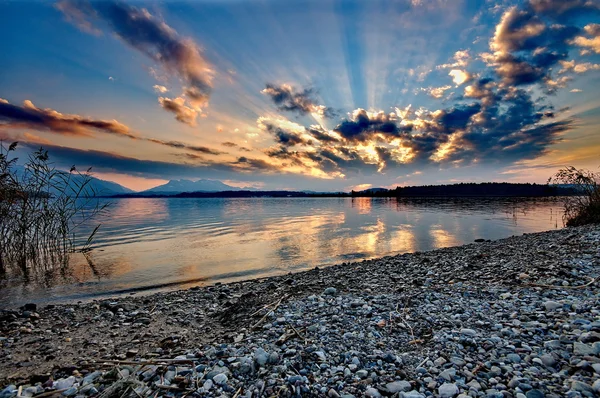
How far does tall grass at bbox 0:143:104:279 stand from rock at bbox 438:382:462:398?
64.0ft

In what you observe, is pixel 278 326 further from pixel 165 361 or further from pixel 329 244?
pixel 329 244

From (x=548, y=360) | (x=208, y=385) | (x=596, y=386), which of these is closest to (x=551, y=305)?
(x=548, y=360)

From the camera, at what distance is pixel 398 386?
12.5ft

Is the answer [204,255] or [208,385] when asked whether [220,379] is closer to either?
[208,385]

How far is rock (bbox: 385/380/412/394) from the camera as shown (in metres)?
3.76

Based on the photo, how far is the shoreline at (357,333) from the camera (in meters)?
4.00

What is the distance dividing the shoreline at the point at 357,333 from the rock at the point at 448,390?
0.05 feet

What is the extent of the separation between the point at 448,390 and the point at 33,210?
21.6m

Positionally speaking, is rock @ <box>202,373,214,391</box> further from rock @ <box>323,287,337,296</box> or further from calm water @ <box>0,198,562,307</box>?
calm water @ <box>0,198,562,307</box>

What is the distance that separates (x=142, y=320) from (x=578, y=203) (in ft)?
106

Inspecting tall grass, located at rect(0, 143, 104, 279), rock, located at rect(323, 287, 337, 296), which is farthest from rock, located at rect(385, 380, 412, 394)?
tall grass, located at rect(0, 143, 104, 279)

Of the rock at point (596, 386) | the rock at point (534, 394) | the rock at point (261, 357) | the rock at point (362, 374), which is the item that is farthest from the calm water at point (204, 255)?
the rock at point (596, 386)

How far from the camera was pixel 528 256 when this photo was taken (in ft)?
36.2

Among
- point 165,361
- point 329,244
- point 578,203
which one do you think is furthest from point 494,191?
point 165,361
